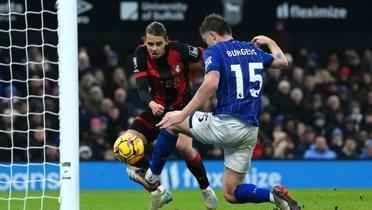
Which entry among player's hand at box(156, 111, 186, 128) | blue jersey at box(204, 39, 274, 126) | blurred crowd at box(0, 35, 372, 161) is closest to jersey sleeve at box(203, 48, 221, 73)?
blue jersey at box(204, 39, 274, 126)

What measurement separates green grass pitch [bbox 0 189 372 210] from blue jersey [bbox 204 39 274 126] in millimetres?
1730

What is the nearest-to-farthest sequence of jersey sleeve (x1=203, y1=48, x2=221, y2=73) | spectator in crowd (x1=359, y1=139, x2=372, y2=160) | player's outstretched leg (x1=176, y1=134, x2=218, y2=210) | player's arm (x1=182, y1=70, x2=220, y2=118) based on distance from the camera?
player's arm (x1=182, y1=70, x2=220, y2=118) < jersey sleeve (x1=203, y1=48, x2=221, y2=73) < player's outstretched leg (x1=176, y1=134, x2=218, y2=210) < spectator in crowd (x1=359, y1=139, x2=372, y2=160)

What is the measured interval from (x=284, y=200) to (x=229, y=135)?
0.72 m

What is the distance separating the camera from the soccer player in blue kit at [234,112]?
8.84 m

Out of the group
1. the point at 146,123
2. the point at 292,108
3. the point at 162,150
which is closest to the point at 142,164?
the point at 162,150

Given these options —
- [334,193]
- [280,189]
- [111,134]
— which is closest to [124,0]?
[111,134]

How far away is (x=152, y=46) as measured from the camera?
9.96m

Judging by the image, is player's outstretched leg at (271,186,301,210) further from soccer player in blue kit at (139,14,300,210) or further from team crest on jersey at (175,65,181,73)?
team crest on jersey at (175,65,181,73)

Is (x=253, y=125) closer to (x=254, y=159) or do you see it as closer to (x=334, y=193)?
(x=334, y=193)

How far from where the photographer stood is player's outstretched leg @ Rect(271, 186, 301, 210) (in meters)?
8.76

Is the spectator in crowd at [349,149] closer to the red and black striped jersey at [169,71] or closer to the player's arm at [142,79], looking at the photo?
the red and black striped jersey at [169,71]

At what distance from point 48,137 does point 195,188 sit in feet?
8.21

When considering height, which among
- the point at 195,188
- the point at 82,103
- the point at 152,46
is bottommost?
the point at 195,188

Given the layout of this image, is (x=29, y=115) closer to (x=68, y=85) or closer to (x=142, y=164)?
(x=142, y=164)
